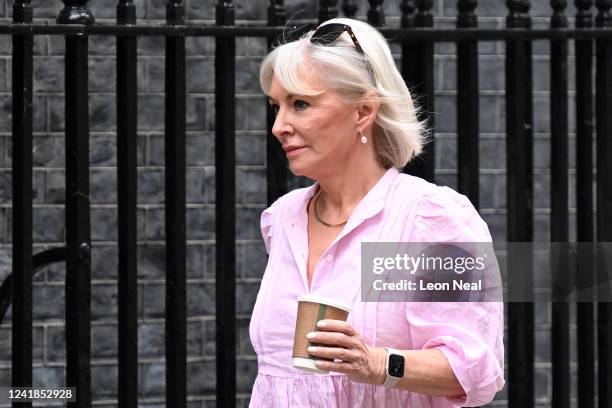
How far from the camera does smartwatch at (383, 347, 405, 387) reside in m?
2.89

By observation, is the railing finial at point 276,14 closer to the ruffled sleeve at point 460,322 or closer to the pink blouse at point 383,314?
the pink blouse at point 383,314

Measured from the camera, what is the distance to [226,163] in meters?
4.03

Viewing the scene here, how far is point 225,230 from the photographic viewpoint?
159 inches

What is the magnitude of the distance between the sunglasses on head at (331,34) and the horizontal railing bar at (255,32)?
0.74 meters

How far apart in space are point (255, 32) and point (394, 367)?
1435 mm

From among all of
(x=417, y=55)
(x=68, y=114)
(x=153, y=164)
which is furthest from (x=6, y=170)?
(x=417, y=55)

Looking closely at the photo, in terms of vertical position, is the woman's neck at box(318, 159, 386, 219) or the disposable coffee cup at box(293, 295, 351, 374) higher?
the woman's neck at box(318, 159, 386, 219)

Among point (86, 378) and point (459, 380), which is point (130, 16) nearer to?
point (86, 378)

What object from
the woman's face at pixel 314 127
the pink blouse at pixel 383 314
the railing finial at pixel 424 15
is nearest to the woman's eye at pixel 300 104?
the woman's face at pixel 314 127

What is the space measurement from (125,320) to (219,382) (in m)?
0.33

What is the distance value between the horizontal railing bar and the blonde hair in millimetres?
740

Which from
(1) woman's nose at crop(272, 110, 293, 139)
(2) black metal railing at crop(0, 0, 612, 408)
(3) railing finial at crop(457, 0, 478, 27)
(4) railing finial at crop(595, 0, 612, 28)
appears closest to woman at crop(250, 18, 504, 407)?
(1) woman's nose at crop(272, 110, 293, 139)

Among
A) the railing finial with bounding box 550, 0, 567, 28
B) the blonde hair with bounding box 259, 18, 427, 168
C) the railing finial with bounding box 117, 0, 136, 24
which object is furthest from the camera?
the railing finial with bounding box 550, 0, 567, 28

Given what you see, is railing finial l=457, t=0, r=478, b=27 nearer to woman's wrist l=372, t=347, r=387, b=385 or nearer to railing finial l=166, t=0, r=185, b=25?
railing finial l=166, t=0, r=185, b=25
